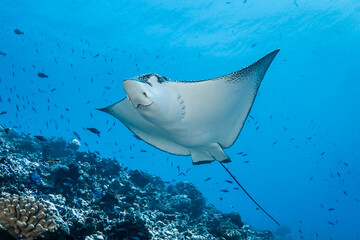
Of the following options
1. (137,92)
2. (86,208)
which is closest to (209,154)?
(137,92)

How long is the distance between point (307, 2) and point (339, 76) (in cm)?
2191

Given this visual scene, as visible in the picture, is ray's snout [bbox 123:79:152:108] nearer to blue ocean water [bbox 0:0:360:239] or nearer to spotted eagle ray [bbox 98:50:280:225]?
spotted eagle ray [bbox 98:50:280:225]

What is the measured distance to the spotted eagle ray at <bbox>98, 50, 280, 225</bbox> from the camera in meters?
2.79

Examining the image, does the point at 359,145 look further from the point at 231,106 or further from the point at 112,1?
the point at 231,106

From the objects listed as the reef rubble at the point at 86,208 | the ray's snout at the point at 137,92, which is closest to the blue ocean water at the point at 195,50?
the reef rubble at the point at 86,208

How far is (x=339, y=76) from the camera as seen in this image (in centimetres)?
3878

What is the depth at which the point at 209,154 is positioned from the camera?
4172 millimetres

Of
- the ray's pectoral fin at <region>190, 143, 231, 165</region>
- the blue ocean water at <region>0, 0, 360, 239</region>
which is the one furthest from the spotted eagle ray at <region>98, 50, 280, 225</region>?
the blue ocean water at <region>0, 0, 360, 239</region>

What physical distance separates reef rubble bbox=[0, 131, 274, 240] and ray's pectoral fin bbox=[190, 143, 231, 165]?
183 cm

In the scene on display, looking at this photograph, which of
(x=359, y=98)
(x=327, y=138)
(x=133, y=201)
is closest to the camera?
(x=133, y=201)

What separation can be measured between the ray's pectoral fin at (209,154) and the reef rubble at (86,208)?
183cm

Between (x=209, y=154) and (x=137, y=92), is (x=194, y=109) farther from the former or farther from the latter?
(x=209, y=154)

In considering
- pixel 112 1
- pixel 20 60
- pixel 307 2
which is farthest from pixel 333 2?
pixel 20 60

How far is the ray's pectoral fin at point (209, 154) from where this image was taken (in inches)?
154
